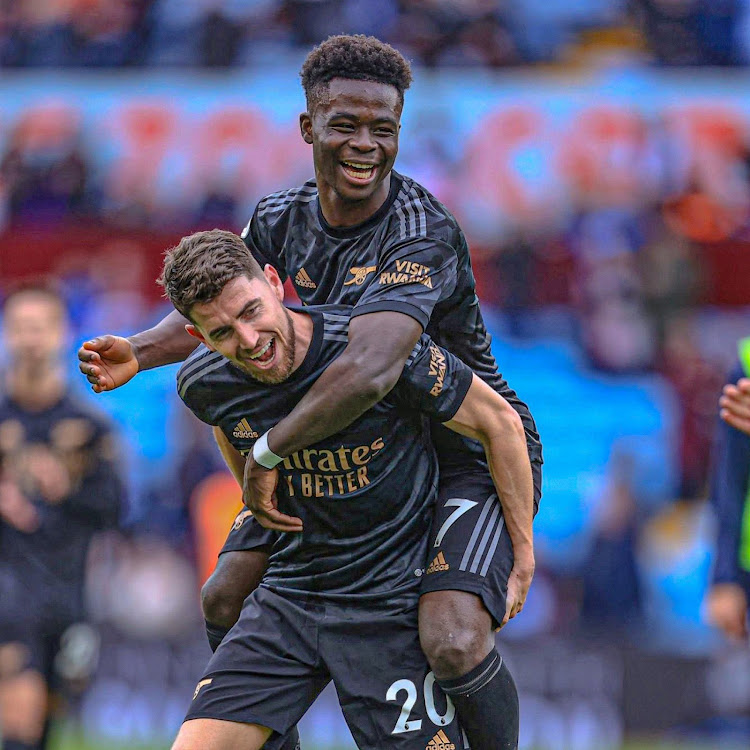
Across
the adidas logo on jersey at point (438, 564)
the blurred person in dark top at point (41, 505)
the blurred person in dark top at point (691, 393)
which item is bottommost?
the blurred person in dark top at point (691, 393)

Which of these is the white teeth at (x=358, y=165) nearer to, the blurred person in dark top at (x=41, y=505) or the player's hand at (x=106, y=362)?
the player's hand at (x=106, y=362)

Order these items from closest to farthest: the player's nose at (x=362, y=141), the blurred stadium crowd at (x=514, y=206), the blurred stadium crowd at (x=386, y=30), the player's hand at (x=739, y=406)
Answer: the player's nose at (x=362, y=141) → the player's hand at (x=739, y=406) → the blurred stadium crowd at (x=514, y=206) → the blurred stadium crowd at (x=386, y=30)

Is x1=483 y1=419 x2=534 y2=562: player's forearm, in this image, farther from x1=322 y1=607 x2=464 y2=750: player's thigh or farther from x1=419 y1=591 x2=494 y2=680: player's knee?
x1=322 y1=607 x2=464 y2=750: player's thigh

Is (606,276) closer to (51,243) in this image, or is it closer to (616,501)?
(616,501)

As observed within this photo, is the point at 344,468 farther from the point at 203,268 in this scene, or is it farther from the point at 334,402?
the point at 203,268

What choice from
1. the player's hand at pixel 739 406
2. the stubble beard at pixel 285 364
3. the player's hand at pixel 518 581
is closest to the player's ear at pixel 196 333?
the stubble beard at pixel 285 364

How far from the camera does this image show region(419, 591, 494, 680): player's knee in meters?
3.95

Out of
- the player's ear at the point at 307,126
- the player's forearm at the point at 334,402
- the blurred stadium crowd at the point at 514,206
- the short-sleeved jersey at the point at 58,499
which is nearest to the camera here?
the player's forearm at the point at 334,402

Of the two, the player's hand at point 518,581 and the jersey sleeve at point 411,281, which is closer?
the jersey sleeve at point 411,281

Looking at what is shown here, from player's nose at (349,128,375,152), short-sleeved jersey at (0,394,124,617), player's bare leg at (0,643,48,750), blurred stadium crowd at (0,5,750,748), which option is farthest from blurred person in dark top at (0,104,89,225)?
player's nose at (349,128,375,152)

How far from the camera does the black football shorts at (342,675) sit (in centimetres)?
403

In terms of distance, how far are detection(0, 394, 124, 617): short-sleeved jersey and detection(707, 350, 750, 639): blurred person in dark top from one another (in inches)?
Result: 122

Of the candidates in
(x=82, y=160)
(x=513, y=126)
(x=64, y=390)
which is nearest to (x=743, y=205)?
A: (x=513, y=126)

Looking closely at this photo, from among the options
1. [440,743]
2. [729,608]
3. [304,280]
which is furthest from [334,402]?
[729,608]
